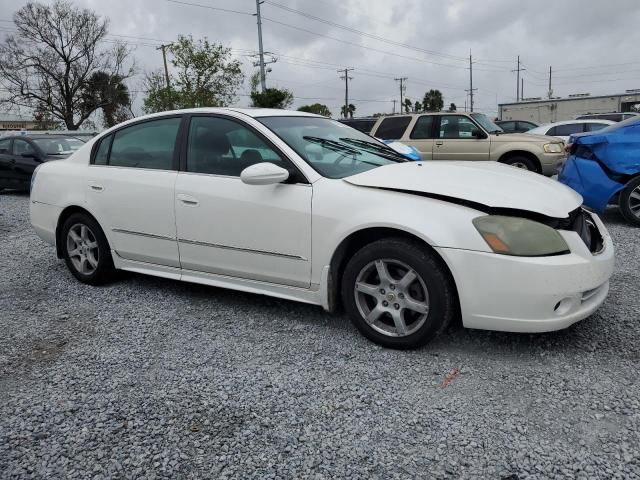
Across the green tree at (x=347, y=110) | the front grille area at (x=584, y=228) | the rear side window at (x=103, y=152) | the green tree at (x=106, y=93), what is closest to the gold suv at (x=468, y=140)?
the front grille area at (x=584, y=228)

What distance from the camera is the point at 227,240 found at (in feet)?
12.3

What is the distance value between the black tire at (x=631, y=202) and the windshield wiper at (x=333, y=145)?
165 inches

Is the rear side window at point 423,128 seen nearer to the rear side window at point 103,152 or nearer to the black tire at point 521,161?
the black tire at point 521,161

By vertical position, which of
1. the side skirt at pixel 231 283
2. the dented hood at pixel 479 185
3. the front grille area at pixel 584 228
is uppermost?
the dented hood at pixel 479 185

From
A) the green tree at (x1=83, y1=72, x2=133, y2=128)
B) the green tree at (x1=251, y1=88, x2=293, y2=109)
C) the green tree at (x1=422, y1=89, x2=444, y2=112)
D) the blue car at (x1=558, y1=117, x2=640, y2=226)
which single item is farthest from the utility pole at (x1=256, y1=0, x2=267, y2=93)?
the green tree at (x1=422, y1=89, x2=444, y2=112)

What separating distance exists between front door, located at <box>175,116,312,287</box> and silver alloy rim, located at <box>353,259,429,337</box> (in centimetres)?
42

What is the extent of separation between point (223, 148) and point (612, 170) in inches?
192

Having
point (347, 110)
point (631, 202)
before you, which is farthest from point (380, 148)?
point (347, 110)

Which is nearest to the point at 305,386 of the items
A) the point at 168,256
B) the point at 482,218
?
the point at 482,218

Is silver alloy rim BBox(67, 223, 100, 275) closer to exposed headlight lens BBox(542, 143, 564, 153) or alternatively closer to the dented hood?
the dented hood

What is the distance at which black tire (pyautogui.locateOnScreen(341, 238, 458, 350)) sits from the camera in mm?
3033

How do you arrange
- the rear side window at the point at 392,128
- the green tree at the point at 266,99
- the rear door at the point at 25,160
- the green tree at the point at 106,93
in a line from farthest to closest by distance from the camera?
1. the green tree at the point at 106,93
2. the green tree at the point at 266,99
3. the rear door at the point at 25,160
4. the rear side window at the point at 392,128

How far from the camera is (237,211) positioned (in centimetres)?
366

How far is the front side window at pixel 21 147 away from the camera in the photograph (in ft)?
39.4
